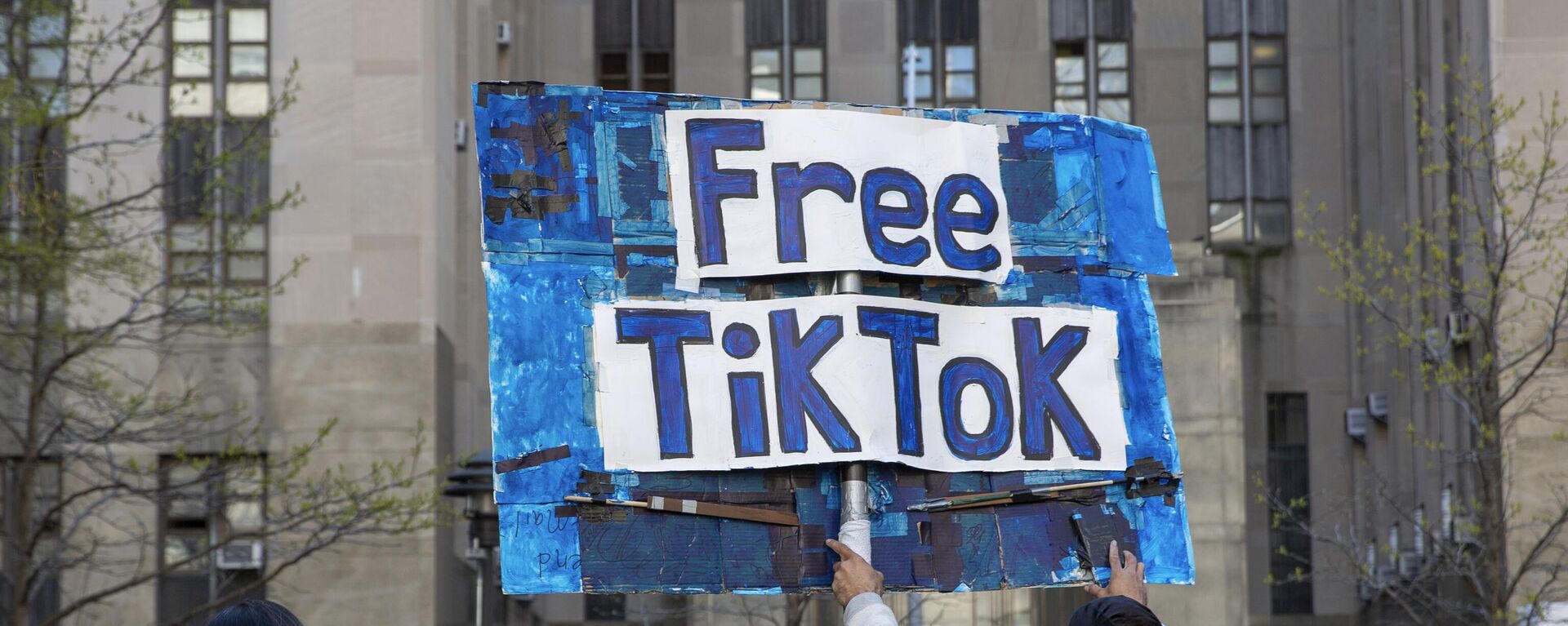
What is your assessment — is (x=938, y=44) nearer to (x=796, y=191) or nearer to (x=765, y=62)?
(x=765, y=62)

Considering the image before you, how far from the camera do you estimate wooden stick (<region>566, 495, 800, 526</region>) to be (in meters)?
7.21

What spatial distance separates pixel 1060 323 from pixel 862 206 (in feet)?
3.17

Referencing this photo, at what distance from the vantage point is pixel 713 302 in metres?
7.57

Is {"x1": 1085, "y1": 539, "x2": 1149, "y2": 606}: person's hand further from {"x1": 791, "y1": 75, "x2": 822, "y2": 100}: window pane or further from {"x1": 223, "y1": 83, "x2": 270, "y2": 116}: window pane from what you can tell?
{"x1": 791, "y1": 75, "x2": 822, "y2": 100}: window pane

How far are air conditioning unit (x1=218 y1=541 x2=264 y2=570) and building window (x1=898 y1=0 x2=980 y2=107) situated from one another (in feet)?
50.9

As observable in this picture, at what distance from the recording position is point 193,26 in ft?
75.2

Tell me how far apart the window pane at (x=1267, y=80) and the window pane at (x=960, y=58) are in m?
5.00

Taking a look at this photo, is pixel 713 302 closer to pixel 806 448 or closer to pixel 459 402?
pixel 806 448

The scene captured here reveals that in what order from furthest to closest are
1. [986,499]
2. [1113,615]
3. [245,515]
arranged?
[245,515]
[986,499]
[1113,615]

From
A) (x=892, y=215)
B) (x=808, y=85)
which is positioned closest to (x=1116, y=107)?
(x=808, y=85)

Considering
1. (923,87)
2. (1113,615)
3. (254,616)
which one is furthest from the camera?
(923,87)

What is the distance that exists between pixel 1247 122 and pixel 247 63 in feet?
59.6

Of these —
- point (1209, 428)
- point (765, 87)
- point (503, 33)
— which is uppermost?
point (503, 33)

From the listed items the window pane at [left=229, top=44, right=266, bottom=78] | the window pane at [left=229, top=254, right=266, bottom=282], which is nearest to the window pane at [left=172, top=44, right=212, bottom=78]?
the window pane at [left=229, top=44, right=266, bottom=78]
